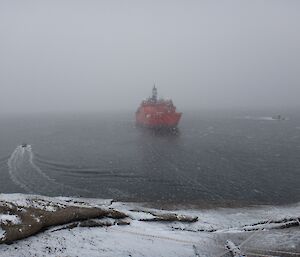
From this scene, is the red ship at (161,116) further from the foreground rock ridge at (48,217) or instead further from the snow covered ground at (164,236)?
the foreground rock ridge at (48,217)

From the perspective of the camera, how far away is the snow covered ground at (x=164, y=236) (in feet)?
86.7

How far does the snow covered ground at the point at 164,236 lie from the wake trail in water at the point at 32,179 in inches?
708

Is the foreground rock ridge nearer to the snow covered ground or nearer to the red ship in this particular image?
the snow covered ground

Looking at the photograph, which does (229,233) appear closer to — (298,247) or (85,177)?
(298,247)

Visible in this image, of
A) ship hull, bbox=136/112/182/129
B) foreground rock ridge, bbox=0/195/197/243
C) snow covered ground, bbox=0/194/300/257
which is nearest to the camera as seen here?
snow covered ground, bbox=0/194/300/257

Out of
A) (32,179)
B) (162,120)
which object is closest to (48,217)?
(32,179)

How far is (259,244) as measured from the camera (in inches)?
1135

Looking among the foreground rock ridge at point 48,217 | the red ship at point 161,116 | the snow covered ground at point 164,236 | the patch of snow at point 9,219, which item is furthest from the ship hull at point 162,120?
the patch of snow at point 9,219

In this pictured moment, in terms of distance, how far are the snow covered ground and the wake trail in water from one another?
17975 millimetres

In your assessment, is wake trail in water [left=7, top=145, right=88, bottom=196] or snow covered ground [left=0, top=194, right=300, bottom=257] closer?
snow covered ground [left=0, top=194, right=300, bottom=257]

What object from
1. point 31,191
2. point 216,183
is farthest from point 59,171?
point 216,183

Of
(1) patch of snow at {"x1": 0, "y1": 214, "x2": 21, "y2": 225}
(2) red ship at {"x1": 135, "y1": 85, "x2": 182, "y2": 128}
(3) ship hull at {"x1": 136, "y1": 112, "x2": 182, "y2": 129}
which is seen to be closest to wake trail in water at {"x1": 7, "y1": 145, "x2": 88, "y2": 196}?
(1) patch of snow at {"x1": 0, "y1": 214, "x2": 21, "y2": 225}

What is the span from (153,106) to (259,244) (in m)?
123

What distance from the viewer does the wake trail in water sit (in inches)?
2042
